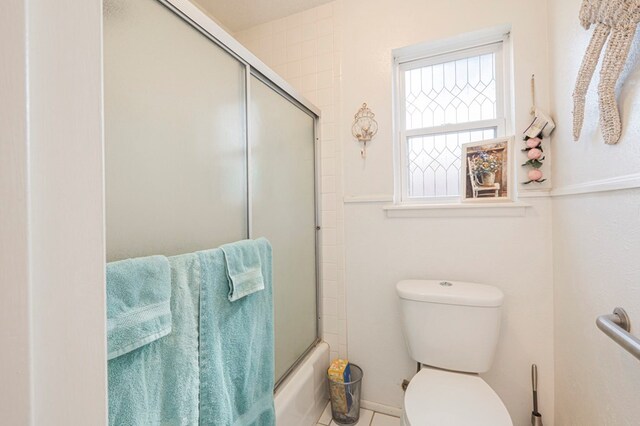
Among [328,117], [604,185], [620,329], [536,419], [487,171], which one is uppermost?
[328,117]

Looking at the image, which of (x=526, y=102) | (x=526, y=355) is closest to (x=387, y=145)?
(x=526, y=102)

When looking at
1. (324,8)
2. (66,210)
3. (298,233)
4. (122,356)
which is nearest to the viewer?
(66,210)

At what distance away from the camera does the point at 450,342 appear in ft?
3.90

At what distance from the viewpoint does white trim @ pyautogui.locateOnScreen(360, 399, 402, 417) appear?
1.46 metres

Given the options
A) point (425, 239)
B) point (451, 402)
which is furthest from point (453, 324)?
point (425, 239)

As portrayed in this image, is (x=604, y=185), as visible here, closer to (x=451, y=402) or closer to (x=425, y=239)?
(x=425, y=239)

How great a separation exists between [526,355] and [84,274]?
166cm

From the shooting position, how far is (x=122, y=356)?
1.72 feet

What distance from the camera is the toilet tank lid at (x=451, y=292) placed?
3.77 feet

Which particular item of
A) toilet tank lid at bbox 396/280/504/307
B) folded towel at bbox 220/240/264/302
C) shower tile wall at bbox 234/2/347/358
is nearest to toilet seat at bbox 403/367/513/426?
toilet tank lid at bbox 396/280/504/307

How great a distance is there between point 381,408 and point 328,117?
167 cm

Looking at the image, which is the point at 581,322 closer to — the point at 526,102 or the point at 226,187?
the point at 526,102

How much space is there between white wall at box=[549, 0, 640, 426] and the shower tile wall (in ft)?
3.24

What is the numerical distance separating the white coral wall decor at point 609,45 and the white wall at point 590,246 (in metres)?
0.03
